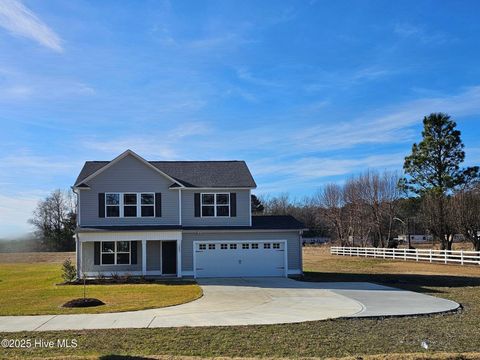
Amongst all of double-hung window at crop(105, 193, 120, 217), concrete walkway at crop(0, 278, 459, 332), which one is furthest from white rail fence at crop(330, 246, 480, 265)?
double-hung window at crop(105, 193, 120, 217)

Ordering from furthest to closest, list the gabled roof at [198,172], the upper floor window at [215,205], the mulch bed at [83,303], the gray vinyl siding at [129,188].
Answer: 1. the upper floor window at [215,205]
2. the gabled roof at [198,172]
3. the gray vinyl siding at [129,188]
4. the mulch bed at [83,303]

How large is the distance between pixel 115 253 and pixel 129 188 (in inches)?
139

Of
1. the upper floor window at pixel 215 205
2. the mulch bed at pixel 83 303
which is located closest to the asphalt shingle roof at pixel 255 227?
the upper floor window at pixel 215 205

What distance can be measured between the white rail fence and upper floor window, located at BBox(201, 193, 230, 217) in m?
17.2

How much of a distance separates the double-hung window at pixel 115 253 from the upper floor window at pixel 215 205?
4.54m

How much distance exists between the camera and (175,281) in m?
25.3

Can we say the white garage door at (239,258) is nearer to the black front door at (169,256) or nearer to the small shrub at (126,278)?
the black front door at (169,256)

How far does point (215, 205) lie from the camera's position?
28.6m

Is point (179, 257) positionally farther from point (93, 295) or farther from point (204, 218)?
point (93, 295)

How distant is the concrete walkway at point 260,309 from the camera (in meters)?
12.8

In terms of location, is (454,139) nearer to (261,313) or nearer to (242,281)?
(242,281)

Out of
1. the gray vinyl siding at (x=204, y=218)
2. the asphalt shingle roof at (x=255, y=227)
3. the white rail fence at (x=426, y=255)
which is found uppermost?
the gray vinyl siding at (x=204, y=218)

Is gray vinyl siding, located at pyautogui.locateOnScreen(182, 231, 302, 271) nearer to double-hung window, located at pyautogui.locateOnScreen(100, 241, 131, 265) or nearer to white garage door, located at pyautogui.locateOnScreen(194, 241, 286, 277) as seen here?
white garage door, located at pyautogui.locateOnScreen(194, 241, 286, 277)

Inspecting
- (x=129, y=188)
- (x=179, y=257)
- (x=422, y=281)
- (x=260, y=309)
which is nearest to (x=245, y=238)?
(x=179, y=257)
